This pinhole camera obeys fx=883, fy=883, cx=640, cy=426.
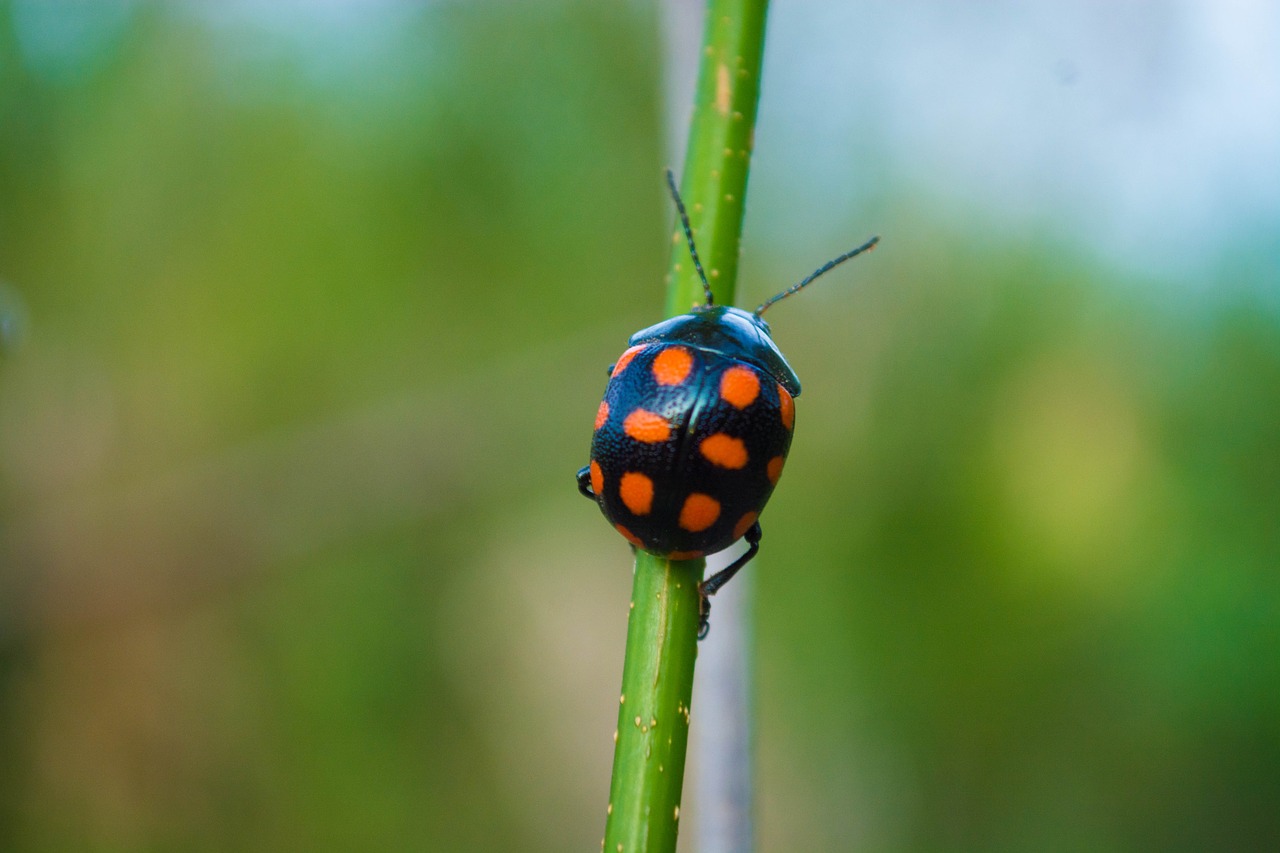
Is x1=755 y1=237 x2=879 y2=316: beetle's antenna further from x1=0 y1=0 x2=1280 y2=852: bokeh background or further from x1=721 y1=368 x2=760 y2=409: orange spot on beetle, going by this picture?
x1=0 y1=0 x2=1280 y2=852: bokeh background

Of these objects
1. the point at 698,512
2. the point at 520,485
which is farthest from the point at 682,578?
the point at 520,485

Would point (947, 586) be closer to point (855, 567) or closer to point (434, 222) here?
point (855, 567)

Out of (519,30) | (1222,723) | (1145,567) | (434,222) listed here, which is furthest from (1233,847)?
(519,30)

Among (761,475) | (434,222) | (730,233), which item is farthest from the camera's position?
(434,222)

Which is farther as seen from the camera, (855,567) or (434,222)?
(434,222)

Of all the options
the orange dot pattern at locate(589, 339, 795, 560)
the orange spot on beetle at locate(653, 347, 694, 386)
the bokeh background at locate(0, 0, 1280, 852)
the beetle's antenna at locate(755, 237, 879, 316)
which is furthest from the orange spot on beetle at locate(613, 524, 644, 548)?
the bokeh background at locate(0, 0, 1280, 852)

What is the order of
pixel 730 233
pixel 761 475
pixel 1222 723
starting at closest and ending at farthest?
pixel 730 233 → pixel 761 475 → pixel 1222 723
